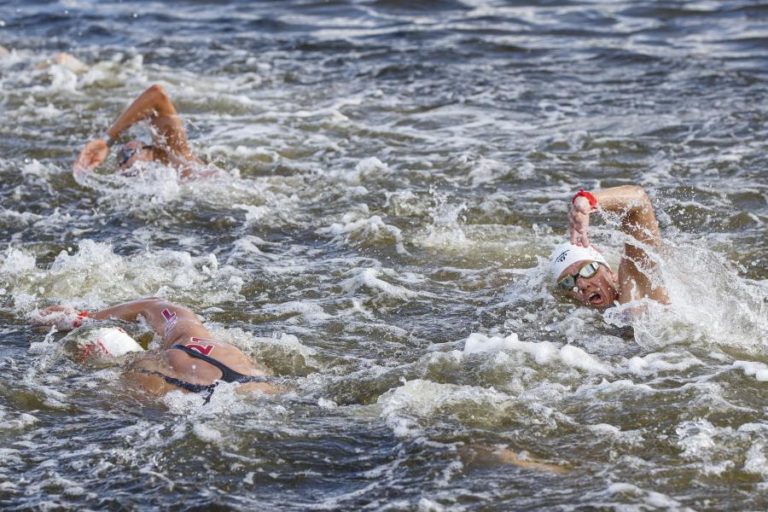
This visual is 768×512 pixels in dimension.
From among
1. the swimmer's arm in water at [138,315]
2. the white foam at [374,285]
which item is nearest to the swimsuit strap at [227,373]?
the swimmer's arm in water at [138,315]

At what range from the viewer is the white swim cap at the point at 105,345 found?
7.03 metres

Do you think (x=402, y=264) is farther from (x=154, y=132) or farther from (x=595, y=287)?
(x=154, y=132)

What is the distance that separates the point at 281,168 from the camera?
36.5 ft

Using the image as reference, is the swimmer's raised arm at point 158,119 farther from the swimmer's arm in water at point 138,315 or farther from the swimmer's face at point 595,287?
the swimmer's face at point 595,287

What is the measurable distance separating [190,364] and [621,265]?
3.01m

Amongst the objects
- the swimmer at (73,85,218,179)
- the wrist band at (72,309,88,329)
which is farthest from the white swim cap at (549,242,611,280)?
the swimmer at (73,85,218,179)

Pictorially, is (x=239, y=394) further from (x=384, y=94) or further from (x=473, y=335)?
(x=384, y=94)

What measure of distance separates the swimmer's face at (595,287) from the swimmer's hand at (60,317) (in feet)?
10.5

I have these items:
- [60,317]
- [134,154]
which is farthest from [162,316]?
[134,154]

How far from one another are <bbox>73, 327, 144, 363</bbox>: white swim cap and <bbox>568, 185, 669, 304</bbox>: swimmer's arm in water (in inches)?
109

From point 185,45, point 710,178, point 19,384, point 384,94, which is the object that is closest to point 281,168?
point 384,94

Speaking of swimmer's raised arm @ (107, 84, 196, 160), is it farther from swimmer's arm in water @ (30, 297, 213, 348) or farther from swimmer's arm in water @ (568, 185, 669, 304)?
swimmer's arm in water @ (568, 185, 669, 304)

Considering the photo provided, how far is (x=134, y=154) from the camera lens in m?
10.5

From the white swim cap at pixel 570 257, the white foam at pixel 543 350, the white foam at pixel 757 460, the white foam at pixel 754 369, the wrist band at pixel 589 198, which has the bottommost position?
the white foam at pixel 757 460
